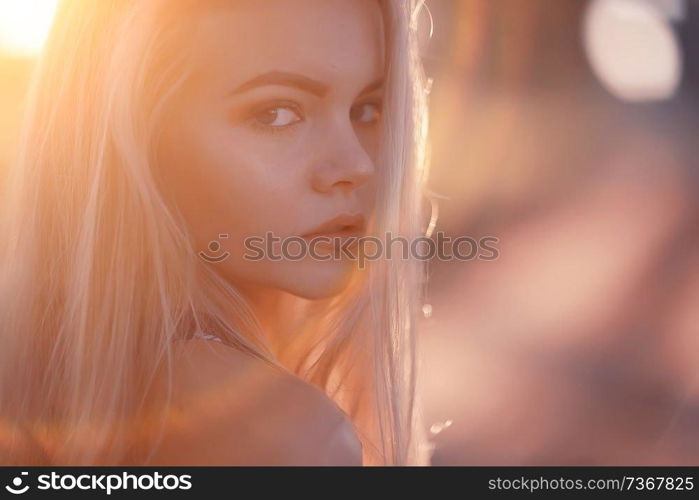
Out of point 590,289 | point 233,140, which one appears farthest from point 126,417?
point 590,289

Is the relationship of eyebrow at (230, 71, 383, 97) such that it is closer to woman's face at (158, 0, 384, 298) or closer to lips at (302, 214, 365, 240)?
woman's face at (158, 0, 384, 298)

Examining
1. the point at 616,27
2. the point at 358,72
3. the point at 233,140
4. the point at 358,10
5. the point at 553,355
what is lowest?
the point at 553,355

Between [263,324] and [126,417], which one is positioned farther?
[263,324]


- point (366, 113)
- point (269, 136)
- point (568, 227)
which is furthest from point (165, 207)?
point (568, 227)

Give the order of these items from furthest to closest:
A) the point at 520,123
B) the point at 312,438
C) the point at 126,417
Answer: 1. the point at 520,123
2. the point at 126,417
3. the point at 312,438

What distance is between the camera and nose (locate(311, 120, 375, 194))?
1.54 metres

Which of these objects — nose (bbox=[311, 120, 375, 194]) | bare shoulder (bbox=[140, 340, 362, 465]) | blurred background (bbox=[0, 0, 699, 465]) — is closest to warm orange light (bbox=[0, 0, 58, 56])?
nose (bbox=[311, 120, 375, 194])

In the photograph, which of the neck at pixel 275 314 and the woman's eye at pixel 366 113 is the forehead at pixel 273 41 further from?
the neck at pixel 275 314

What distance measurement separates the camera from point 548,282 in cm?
372

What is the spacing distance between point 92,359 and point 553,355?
99.7 inches

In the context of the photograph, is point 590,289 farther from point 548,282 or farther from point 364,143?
point 364,143

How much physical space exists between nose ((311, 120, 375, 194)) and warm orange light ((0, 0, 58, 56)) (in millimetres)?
606

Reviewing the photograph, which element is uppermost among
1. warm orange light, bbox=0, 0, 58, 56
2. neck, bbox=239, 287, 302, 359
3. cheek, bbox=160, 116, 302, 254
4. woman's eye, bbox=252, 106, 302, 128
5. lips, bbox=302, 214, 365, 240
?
warm orange light, bbox=0, 0, 58, 56

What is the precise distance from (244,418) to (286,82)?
0.62m
